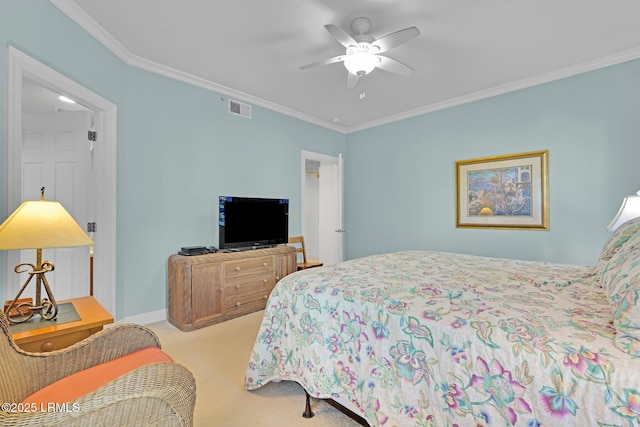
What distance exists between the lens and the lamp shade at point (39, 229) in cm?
134

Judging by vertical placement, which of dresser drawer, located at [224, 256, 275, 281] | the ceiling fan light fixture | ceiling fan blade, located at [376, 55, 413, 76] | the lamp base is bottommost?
dresser drawer, located at [224, 256, 275, 281]

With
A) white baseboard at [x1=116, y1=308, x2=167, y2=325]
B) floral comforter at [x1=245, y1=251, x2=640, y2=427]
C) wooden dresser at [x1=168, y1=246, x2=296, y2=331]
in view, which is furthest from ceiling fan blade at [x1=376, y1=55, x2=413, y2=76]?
white baseboard at [x1=116, y1=308, x2=167, y2=325]

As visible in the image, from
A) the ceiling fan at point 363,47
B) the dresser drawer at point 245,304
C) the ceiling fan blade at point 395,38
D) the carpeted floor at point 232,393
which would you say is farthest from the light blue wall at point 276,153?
the ceiling fan blade at point 395,38

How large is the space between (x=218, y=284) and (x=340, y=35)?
2.61 m

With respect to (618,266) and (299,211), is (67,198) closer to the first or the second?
(299,211)

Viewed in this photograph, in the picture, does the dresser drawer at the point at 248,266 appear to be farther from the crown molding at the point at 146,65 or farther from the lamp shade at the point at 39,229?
the crown molding at the point at 146,65

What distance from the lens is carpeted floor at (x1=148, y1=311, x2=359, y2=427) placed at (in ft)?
5.52

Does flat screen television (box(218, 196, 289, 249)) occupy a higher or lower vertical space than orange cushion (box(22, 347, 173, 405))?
higher

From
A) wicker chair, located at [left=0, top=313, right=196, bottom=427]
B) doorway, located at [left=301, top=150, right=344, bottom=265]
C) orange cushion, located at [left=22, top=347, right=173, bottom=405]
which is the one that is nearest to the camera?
wicker chair, located at [left=0, top=313, right=196, bottom=427]

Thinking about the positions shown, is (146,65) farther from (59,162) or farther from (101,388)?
(101,388)

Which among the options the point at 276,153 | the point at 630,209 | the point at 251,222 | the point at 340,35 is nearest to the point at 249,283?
the point at 251,222

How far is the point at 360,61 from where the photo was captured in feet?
7.88

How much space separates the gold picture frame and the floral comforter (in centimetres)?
150

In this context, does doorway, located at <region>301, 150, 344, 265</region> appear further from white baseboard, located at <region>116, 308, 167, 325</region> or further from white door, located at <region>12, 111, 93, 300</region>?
white door, located at <region>12, 111, 93, 300</region>
